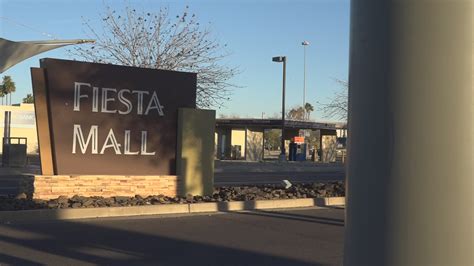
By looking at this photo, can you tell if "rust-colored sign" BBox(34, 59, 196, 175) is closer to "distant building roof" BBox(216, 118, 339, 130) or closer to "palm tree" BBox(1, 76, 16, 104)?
"distant building roof" BBox(216, 118, 339, 130)

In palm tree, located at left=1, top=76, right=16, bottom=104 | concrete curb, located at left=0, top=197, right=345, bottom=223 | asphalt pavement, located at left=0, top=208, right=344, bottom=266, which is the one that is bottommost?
A: asphalt pavement, located at left=0, top=208, right=344, bottom=266

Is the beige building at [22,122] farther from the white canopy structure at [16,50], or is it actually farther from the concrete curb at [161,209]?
the concrete curb at [161,209]

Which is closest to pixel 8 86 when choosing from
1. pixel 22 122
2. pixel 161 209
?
pixel 22 122

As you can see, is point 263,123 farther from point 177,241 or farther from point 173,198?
point 177,241

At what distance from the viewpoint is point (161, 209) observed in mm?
12148

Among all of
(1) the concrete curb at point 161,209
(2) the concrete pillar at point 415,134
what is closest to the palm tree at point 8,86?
(1) the concrete curb at point 161,209

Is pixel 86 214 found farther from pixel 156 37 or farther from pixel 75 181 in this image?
pixel 156 37

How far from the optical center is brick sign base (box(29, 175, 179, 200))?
1260 cm

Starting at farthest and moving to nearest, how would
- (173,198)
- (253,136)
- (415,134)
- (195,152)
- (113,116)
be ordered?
1. (253,136)
2. (195,152)
3. (113,116)
4. (173,198)
5. (415,134)

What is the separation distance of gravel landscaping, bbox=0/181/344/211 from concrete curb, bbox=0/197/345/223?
0.52 metres

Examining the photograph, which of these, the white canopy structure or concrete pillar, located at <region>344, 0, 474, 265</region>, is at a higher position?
the white canopy structure

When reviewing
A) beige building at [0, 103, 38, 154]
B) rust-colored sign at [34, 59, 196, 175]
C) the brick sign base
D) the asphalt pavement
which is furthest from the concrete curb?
beige building at [0, 103, 38, 154]

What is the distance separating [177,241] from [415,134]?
7.40 m

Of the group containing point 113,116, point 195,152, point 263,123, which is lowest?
point 195,152
